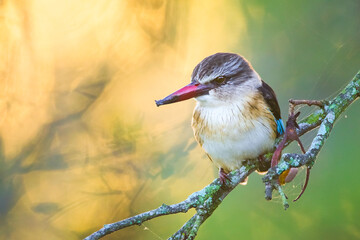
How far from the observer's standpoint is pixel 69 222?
15.4ft

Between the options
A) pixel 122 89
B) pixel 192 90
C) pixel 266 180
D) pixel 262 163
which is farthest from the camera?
pixel 122 89

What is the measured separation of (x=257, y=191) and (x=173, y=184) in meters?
0.69

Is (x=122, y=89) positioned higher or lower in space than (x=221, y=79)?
lower

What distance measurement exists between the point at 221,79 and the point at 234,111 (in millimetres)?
184

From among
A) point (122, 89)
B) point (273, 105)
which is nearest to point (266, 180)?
point (273, 105)

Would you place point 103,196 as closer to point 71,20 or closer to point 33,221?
point 33,221

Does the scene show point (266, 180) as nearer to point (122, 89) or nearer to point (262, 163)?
point (262, 163)

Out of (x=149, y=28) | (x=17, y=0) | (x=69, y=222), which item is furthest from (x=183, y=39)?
(x=69, y=222)

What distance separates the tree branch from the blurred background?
1.63 meters

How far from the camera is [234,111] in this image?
298 centimetres

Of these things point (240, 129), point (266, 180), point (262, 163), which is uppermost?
point (266, 180)

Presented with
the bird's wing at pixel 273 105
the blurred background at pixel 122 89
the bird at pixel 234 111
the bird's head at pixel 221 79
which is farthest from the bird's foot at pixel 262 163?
the blurred background at pixel 122 89

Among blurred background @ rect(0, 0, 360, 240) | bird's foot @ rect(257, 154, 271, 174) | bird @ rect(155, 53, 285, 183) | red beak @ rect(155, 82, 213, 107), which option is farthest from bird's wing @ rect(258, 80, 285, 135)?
blurred background @ rect(0, 0, 360, 240)

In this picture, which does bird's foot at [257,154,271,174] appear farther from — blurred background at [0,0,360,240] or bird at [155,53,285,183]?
blurred background at [0,0,360,240]
